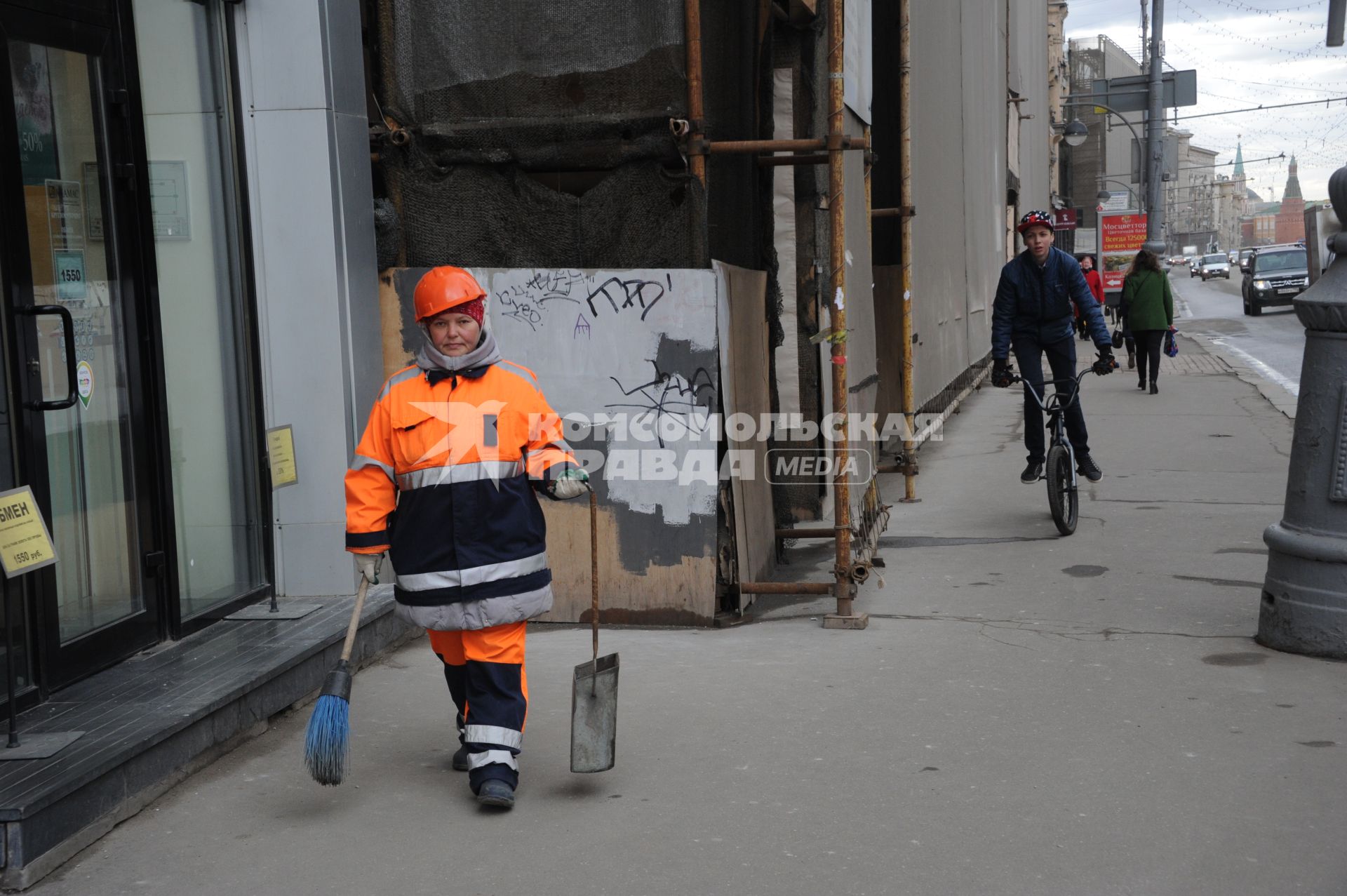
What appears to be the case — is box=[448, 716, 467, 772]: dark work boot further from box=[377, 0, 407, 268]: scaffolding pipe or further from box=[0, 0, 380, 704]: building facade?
box=[377, 0, 407, 268]: scaffolding pipe

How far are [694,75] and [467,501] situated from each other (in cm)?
289

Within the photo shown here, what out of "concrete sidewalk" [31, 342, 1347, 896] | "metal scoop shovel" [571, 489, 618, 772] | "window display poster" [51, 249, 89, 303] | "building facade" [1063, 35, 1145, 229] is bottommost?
"concrete sidewalk" [31, 342, 1347, 896]

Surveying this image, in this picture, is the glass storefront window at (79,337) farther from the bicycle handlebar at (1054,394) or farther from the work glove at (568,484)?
the bicycle handlebar at (1054,394)

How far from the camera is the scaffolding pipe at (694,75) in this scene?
6.13 meters

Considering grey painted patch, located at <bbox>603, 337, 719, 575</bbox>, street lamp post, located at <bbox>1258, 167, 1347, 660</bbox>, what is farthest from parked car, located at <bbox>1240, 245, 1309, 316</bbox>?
grey painted patch, located at <bbox>603, 337, 719, 575</bbox>

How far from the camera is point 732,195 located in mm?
7266

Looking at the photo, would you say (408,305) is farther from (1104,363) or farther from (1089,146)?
(1089,146)

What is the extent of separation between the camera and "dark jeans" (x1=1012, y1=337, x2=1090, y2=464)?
8844 mm

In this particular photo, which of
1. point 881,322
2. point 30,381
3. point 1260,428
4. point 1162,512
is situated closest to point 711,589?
point 30,381

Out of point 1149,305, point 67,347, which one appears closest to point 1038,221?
point 67,347

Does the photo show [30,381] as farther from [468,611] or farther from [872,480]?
[872,480]

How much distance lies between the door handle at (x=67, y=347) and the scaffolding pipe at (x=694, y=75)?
290 cm

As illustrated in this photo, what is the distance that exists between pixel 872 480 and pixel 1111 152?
73.9m

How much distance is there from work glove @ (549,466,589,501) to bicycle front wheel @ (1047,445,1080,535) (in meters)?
4.80
